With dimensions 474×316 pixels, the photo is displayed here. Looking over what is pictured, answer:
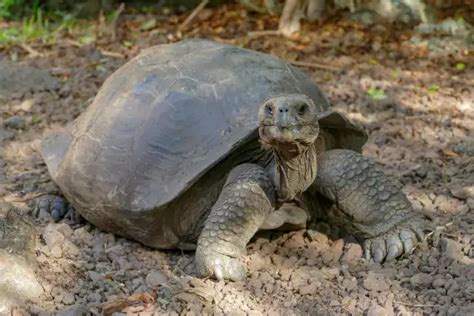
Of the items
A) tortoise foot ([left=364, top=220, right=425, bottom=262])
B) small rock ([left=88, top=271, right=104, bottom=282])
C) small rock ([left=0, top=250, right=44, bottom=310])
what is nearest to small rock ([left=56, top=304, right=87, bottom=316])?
small rock ([left=0, top=250, right=44, bottom=310])

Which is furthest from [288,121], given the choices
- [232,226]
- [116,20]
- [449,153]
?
[116,20]

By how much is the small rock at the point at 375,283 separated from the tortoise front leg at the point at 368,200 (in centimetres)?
27

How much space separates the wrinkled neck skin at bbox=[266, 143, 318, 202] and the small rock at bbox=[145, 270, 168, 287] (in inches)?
25.6

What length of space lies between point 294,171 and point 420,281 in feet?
2.36

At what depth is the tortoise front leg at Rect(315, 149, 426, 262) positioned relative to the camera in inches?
141

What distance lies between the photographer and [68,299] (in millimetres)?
3145

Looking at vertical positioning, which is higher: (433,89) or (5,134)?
(433,89)

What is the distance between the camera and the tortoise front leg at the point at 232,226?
3.36 metres

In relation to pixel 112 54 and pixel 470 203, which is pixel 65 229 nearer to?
pixel 470 203

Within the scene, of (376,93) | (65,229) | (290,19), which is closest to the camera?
(65,229)

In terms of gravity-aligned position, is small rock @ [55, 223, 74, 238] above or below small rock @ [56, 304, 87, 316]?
below

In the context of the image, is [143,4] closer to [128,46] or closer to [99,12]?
[99,12]

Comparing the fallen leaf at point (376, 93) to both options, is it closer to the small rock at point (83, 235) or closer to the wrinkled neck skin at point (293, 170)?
the wrinkled neck skin at point (293, 170)

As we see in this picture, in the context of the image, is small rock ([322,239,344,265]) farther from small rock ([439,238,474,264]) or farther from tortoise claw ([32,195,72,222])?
tortoise claw ([32,195,72,222])
